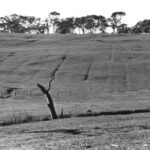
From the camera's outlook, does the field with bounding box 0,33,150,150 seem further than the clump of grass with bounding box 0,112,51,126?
No

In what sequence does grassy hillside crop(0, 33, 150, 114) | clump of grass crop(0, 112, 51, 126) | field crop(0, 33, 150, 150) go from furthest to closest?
grassy hillside crop(0, 33, 150, 114) < clump of grass crop(0, 112, 51, 126) < field crop(0, 33, 150, 150)

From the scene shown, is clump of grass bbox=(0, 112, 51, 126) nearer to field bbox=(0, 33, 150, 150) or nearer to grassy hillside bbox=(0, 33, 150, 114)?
field bbox=(0, 33, 150, 150)

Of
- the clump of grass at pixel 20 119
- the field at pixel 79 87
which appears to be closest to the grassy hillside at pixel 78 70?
the field at pixel 79 87

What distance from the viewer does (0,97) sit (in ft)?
229

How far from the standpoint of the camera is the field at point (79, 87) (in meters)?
21.4

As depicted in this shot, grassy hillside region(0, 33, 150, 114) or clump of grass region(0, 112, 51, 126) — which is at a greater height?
clump of grass region(0, 112, 51, 126)

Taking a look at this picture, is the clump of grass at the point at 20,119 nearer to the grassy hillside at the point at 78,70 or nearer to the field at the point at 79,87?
the field at the point at 79,87

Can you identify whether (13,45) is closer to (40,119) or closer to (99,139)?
(40,119)

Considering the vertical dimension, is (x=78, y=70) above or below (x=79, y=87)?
above

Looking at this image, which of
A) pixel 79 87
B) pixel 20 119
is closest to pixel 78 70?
pixel 79 87

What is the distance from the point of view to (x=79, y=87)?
85062 mm

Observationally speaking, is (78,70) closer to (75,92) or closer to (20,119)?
(75,92)

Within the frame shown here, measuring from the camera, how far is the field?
70.2 feet

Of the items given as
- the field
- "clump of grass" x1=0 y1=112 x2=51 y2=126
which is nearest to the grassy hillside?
the field
